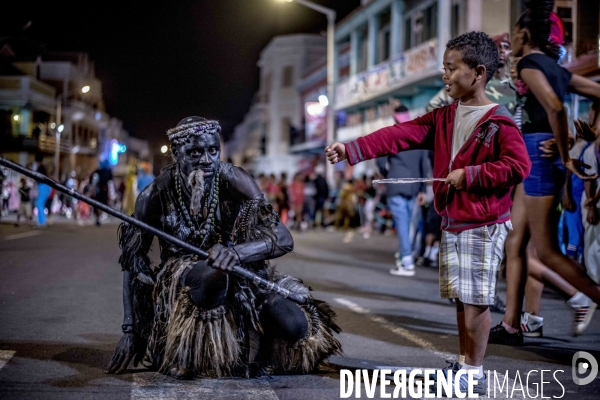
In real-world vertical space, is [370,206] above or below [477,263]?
above

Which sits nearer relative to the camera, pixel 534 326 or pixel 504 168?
pixel 504 168

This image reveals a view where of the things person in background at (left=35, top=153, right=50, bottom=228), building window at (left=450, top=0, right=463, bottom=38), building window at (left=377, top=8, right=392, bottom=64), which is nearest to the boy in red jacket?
person in background at (left=35, top=153, right=50, bottom=228)

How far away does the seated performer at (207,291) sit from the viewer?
3.97m

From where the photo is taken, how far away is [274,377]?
4.07 m

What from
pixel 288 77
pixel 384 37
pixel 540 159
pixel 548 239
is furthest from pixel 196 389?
pixel 288 77

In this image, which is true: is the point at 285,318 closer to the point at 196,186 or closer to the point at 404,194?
the point at 196,186

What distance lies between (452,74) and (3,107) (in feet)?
56.0

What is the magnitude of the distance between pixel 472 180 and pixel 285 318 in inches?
47.1

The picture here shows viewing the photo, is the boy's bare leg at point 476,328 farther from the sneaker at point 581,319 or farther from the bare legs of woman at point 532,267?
the sneaker at point 581,319

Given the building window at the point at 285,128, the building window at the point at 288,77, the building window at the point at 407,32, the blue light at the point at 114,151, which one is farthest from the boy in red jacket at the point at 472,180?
the building window at the point at 288,77

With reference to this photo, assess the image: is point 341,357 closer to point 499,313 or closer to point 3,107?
point 499,313

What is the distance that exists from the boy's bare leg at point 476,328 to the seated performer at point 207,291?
Result: 781 mm

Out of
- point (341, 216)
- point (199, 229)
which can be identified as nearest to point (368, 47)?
point (341, 216)

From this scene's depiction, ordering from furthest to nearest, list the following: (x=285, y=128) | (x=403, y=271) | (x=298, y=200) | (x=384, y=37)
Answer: (x=285, y=128)
(x=384, y=37)
(x=298, y=200)
(x=403, y=271)
